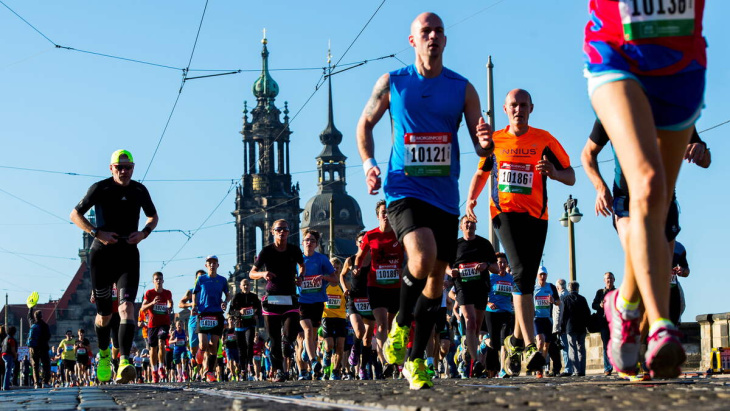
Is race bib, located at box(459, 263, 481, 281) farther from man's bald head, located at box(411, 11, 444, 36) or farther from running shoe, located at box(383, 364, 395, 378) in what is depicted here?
man's bald head, located at box(411, 11, 444, 36)

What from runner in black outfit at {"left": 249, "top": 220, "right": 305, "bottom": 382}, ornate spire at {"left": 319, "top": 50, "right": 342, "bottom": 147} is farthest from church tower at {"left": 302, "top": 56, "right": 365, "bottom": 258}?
runner in black outfit at {"left": 249, "top": 220, "right": 305, "bottom": 382}

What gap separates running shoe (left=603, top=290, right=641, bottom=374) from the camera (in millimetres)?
6012

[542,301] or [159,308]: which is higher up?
[159,308]

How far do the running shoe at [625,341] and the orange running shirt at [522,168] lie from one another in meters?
4.46

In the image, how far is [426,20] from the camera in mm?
8391

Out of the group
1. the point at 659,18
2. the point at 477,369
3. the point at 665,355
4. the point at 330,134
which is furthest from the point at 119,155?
the point at 330,134

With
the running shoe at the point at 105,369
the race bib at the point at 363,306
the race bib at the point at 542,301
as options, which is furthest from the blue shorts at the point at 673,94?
the race bib at the point at 542,301

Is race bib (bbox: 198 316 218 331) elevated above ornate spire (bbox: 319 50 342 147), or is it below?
below

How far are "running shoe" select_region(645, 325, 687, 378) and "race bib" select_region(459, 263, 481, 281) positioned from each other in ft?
32.1

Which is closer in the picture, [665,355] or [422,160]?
[665,355]

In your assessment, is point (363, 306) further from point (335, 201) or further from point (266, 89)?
point (335, 201)

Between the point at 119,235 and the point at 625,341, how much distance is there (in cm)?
622

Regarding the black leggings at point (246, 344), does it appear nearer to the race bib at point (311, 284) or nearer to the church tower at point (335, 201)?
the race bib at point (311, 284)

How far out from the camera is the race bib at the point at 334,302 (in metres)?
20.5
